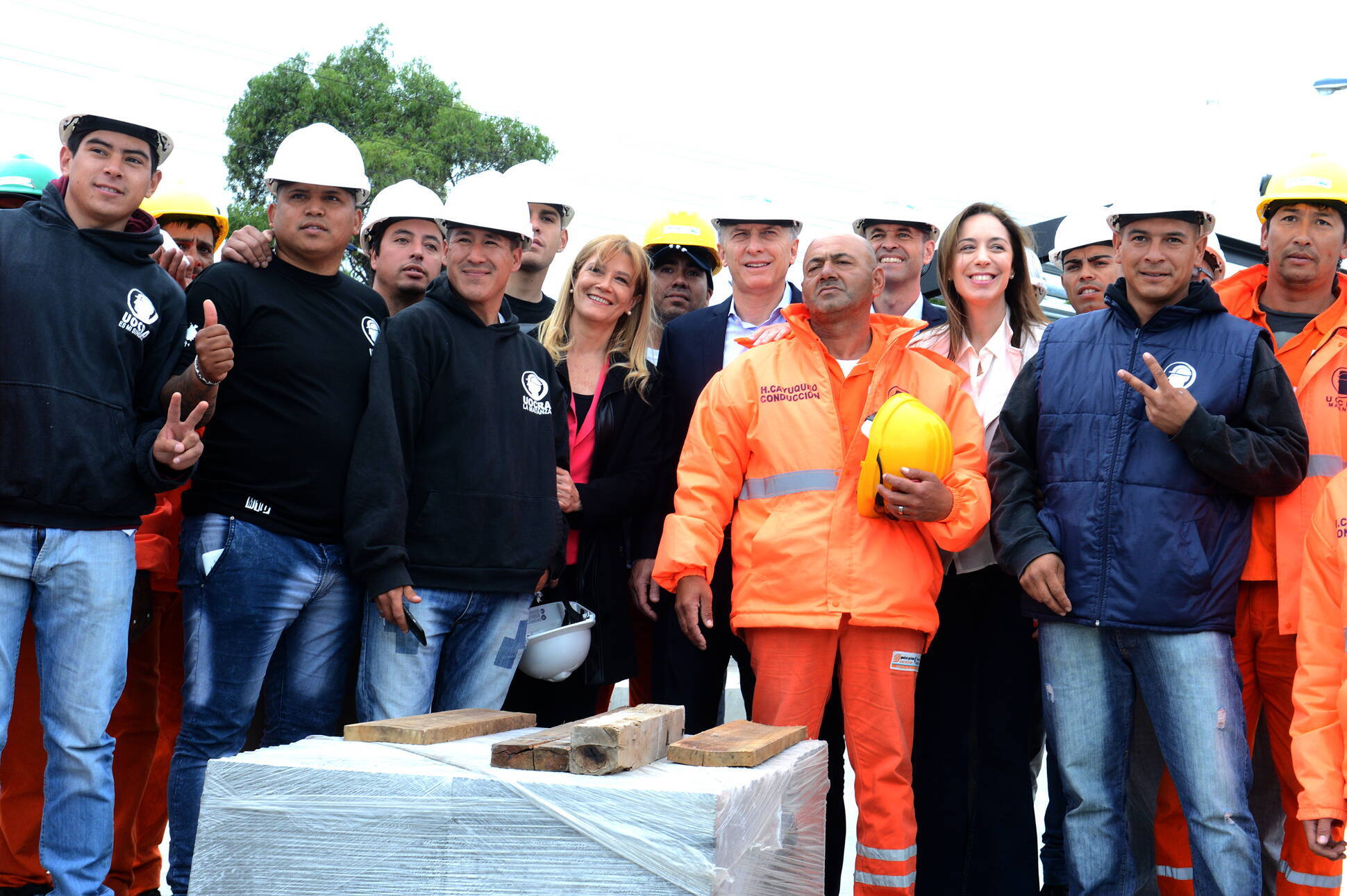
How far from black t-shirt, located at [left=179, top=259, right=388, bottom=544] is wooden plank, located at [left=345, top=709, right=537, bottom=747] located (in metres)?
0.99

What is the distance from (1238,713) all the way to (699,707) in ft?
5.73

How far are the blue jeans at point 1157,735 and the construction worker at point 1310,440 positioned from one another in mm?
283

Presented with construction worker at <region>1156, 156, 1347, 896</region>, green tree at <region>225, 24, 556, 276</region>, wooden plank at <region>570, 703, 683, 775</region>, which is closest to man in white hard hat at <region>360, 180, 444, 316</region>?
wooden plank at <region>570, 703, 683, 775</region>

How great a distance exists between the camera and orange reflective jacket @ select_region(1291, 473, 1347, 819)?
9.82 feet

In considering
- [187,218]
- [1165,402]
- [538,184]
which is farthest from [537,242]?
[1165,402]

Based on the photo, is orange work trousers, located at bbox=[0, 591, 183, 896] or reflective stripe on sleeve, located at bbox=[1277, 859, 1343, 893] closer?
reflective stripe on sleeve, located at bbox=[1277, 859, 1343, 893]

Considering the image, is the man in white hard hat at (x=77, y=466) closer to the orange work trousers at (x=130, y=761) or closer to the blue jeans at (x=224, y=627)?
the blue jeans at (x=224, y=627)

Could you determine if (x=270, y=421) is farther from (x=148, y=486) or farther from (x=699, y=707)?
(x=699, y=707)

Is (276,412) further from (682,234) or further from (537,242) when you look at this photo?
(682,234)

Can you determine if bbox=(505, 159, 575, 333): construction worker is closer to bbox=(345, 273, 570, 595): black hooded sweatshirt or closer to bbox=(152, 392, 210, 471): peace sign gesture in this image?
bbox=(345, 273, 570, 595): black hooded sweatshirt

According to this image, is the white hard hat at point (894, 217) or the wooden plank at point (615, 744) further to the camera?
the white hard hat at point (894, 217)

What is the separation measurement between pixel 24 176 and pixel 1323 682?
4929 mm

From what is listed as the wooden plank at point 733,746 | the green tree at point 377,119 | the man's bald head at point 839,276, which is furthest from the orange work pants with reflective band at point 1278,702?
the green tree at point 377,119

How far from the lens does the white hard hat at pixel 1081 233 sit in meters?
5.07
